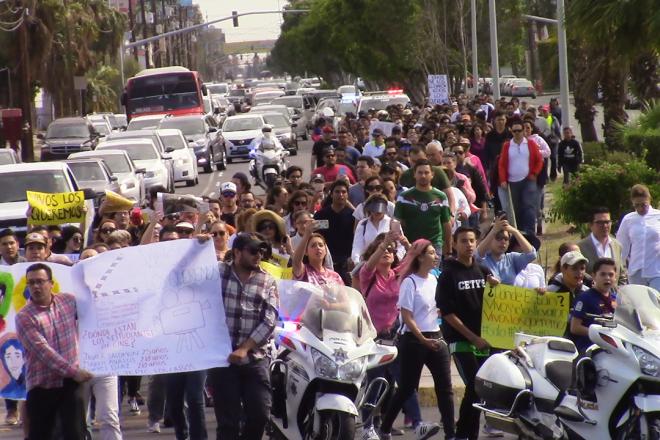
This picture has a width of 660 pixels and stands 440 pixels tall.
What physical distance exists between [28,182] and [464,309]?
12425 millimetres

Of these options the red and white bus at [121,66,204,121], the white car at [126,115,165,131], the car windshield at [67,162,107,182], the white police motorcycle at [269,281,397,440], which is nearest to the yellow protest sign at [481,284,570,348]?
the white police motorcycle at [269,281,397,440]

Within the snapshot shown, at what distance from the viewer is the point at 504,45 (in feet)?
205

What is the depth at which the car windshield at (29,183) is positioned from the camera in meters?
21.1

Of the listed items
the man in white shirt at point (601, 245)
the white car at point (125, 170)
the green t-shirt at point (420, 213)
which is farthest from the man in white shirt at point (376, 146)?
the man in white shirt at point (601, 245)

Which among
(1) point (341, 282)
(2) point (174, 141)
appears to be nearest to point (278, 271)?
(1) point (341, 282)

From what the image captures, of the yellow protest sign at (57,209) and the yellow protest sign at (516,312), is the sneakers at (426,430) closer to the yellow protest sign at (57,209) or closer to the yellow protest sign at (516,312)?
the yellow protest sign at (516,312)

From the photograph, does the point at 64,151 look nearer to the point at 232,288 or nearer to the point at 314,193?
the point at 314,193

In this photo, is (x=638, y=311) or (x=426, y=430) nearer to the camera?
(x=638, y=311)

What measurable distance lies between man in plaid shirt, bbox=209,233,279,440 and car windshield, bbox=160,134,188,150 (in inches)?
1063

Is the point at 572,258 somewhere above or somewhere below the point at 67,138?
above

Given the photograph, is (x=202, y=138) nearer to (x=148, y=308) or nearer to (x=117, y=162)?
(x=117, y=162)

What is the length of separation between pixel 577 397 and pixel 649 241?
14.5 ft

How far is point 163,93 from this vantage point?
156ft

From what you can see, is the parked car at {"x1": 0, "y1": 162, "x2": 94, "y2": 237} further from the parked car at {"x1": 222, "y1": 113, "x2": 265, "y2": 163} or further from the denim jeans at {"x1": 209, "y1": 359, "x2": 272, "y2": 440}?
the parked car at {"x1": 222, "y1": 113, "x2": 265, "y2": 163}
